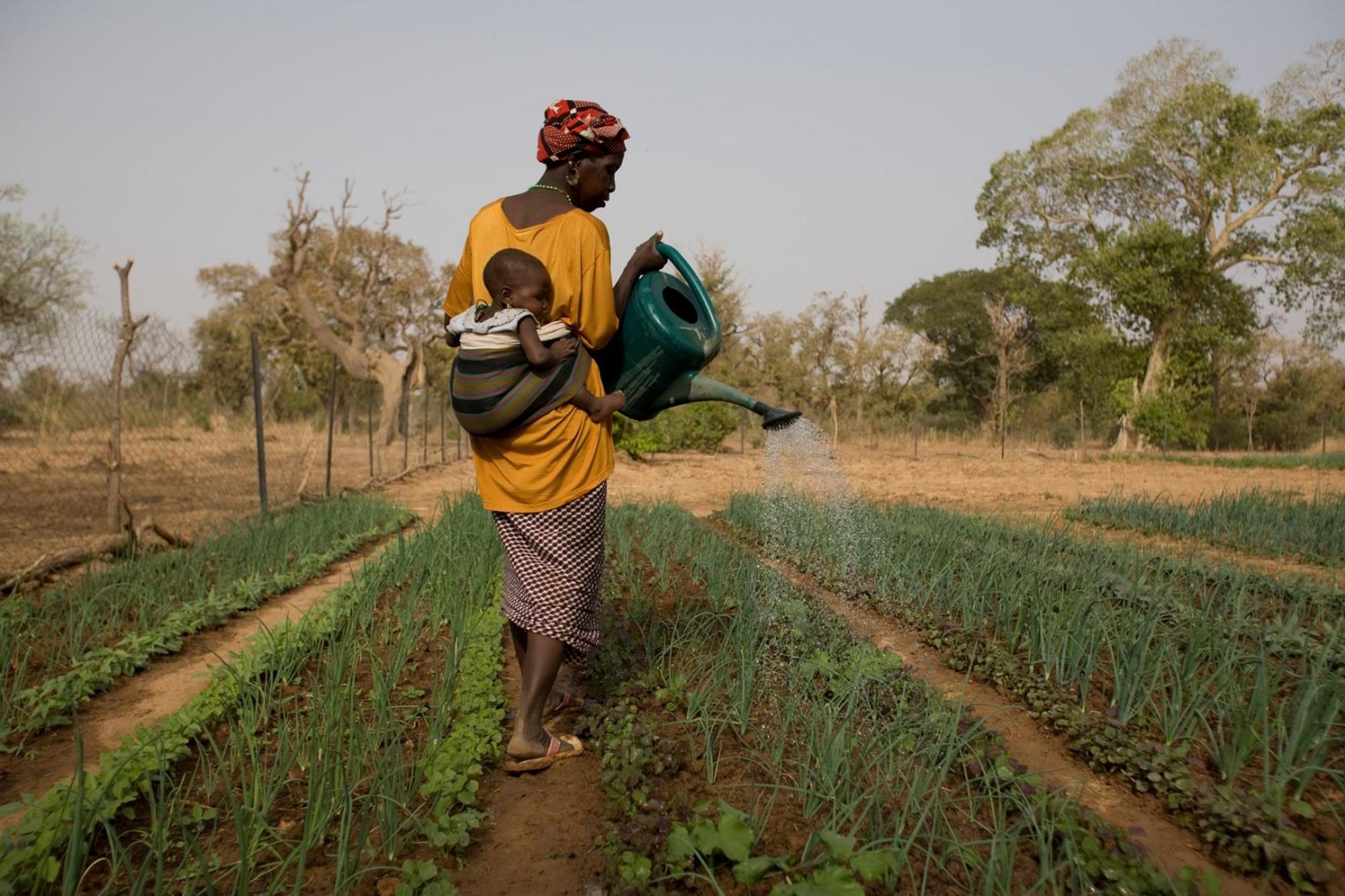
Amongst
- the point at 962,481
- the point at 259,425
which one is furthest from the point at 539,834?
the point at 962,481

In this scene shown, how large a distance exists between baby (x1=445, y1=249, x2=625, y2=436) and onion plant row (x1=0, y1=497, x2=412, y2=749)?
1590mm

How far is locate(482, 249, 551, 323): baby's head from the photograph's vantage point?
2119 mm

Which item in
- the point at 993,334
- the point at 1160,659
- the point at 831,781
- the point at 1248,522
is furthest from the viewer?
the point at 993,334

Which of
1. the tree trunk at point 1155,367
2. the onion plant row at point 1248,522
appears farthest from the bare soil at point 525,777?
the tree trunk at point 1155,367

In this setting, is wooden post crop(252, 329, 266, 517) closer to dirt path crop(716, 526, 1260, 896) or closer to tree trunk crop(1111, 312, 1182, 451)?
dirt path crop(716, 526, 1260, 896)

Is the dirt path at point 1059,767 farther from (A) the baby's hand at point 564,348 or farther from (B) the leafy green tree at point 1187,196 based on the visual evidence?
(B) the leafy green tree at point 1187,196

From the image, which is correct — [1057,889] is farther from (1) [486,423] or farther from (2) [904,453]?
(2) [904,453]

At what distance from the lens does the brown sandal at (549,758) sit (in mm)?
2217

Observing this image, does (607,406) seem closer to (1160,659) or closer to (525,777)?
(525,777)

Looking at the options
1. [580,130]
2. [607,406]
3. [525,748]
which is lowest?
[525,748]

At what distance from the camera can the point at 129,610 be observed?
3.67m

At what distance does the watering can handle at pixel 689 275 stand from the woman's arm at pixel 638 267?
20 millimetres

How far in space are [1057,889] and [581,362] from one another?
1.61 m

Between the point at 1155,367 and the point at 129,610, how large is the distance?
21269 mm
